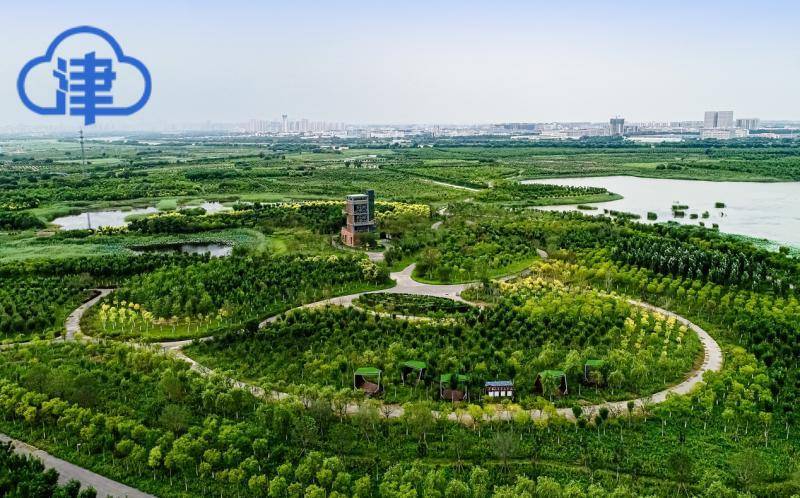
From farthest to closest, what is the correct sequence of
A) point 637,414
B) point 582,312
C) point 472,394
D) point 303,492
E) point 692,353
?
1. point 582,312
2. point 692,353
3. point 472,394
4. point 637,414
5. point 303,492

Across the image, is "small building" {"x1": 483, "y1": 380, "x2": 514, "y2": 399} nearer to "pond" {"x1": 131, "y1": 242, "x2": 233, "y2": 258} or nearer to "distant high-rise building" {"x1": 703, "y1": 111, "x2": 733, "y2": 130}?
"pond" {"x1": 131, "y1": 242, "x2": 233, "y2": 258}

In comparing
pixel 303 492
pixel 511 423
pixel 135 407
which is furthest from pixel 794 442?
pixel 135 407

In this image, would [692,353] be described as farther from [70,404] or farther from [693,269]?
[70,404]

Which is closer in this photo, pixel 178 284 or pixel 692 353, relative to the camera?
pixel 692 353

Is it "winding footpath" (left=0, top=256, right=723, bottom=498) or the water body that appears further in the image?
the water body

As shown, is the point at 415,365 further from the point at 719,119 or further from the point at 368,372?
the point at 719,119

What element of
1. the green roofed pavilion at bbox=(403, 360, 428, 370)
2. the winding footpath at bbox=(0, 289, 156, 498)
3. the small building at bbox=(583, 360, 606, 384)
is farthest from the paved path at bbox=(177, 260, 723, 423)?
the winding footpath at bbox=(0, 289, 156, 498)

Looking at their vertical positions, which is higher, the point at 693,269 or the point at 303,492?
the point at 693,269
